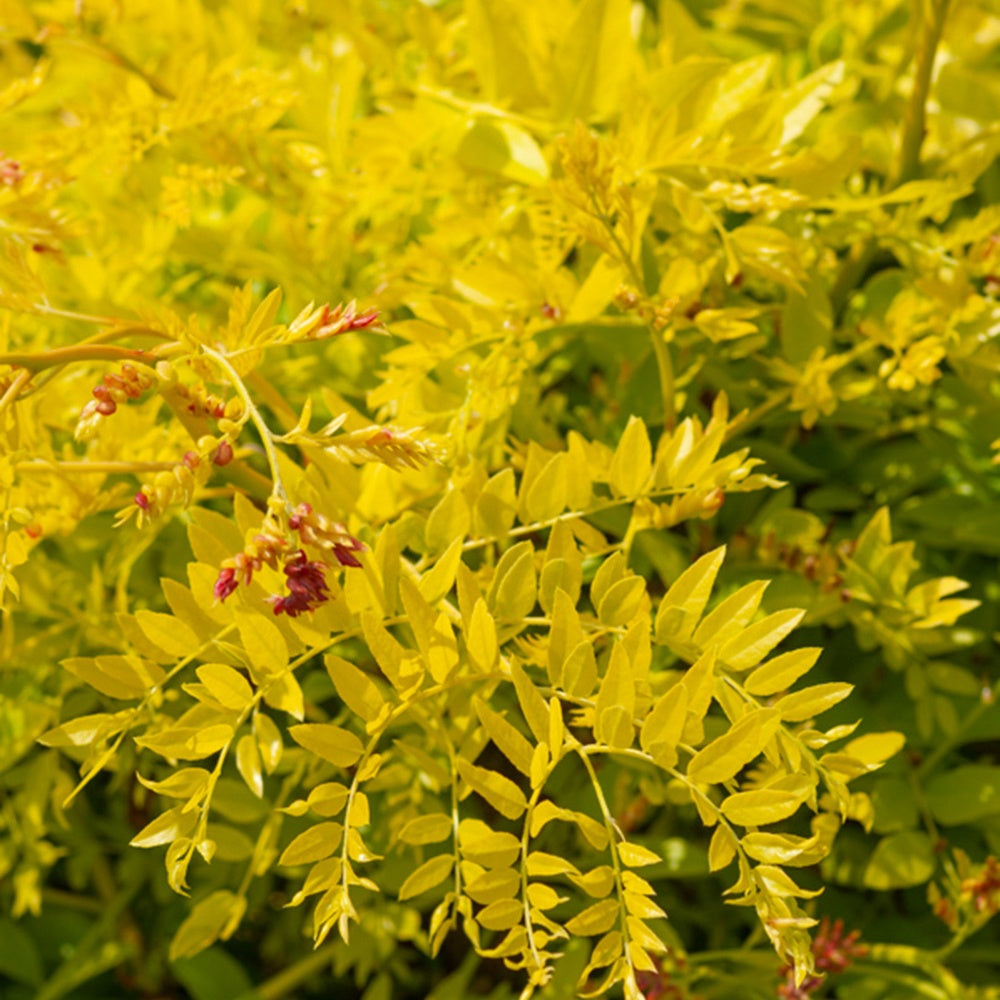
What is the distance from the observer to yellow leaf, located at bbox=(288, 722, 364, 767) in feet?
1.98

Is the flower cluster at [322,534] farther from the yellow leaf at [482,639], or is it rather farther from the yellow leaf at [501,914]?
the yellow leaf at [501,914]

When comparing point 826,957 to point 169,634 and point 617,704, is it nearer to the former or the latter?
point 617,704

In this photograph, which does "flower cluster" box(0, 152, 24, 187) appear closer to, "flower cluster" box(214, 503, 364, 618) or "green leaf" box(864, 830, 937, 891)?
"flower cluster" box(214, 503, 364, 618)

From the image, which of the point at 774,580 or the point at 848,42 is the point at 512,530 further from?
the point at 848,42

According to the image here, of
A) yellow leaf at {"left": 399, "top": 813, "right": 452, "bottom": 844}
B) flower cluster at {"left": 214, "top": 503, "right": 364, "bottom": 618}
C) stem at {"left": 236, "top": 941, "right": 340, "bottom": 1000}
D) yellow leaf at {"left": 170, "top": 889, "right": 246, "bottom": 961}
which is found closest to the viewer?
flower cluster at {"left": 214, "top": 503, "right": 364, "bottom": 618}

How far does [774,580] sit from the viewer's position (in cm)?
90

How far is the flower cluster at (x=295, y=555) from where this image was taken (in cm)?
54

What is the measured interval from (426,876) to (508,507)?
22cm

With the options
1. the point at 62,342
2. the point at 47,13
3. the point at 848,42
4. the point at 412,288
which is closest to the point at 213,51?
the point at 47,13

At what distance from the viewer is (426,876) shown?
2.11 ft

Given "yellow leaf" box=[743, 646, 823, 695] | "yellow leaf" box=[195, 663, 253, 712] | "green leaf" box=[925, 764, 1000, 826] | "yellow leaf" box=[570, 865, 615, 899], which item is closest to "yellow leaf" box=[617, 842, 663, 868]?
"yellow leaf" box=[570, 865, 615, 899]

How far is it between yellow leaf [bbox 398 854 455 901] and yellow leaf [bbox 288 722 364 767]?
0.23 feet

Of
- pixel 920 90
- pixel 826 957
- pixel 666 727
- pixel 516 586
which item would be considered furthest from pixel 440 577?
pixel 920 90

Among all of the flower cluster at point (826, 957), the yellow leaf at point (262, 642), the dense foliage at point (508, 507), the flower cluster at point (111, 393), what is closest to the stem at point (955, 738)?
the dense foliage at point (508, 507)
